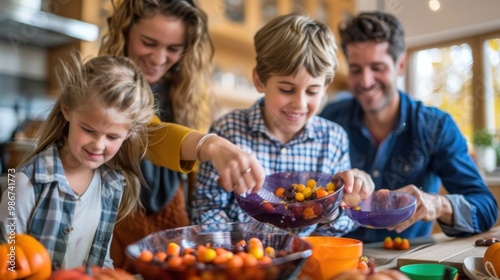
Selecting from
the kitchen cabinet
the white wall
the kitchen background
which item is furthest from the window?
the kitchen cabinet

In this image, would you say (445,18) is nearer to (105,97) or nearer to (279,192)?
(279,192)

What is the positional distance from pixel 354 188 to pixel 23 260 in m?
0.61

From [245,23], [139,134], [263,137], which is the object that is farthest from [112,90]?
[245,23]

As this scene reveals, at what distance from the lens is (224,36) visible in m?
3.26

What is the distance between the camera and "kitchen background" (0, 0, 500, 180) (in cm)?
178

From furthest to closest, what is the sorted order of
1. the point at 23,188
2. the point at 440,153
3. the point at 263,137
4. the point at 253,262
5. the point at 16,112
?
the point at 16,112, the point at 440,153, the point at 263,137, the point at 23,188, the point at 253,262

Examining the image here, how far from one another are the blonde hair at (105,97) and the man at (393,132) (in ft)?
2.52

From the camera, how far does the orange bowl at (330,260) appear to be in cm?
69

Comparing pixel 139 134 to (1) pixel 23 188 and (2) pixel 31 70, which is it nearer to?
(1) pixel 23 188

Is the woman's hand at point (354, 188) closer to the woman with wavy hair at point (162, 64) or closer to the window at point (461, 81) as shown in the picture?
the woman with wavy hair at point (162, 64)

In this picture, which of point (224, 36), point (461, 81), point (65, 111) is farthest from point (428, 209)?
point (224, 36)

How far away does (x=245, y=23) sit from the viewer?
3420 millimetres

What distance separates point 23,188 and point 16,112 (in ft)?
6.52

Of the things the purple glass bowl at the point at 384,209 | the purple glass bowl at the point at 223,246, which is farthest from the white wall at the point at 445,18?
the purple glass bowl at the point at 223,246
